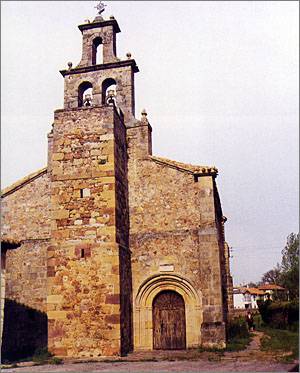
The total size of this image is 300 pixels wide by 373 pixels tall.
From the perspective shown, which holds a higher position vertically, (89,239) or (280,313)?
(89,239)

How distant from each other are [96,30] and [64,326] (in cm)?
1192

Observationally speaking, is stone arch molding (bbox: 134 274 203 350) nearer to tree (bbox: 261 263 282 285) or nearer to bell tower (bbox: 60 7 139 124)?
tree (bbox: 261 263 282 285)

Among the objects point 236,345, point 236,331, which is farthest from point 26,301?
point 236,331

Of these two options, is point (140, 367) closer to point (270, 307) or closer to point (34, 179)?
point (34, 179)

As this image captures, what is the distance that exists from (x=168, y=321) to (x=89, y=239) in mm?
4079

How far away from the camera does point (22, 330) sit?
1537 cm

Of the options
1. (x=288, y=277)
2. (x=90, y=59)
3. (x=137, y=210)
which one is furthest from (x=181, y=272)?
(x=90, y=59)

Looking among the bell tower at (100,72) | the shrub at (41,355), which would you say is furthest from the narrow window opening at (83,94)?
the shrub at (41,355)

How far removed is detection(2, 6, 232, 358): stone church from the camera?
511 inches

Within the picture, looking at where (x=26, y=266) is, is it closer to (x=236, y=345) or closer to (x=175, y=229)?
(x=175, y=229)

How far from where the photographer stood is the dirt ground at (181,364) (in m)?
9.80

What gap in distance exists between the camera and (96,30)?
18297 mm

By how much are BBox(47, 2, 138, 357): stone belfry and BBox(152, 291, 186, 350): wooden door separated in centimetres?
99

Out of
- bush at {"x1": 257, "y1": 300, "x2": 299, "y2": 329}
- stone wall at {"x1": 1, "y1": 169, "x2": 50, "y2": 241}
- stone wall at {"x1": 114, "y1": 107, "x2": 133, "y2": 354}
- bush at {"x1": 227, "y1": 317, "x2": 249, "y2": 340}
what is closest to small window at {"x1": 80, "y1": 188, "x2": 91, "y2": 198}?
stone wall at {"x1": 114, "y1": 107, "x2": 133, "y2": 354}
